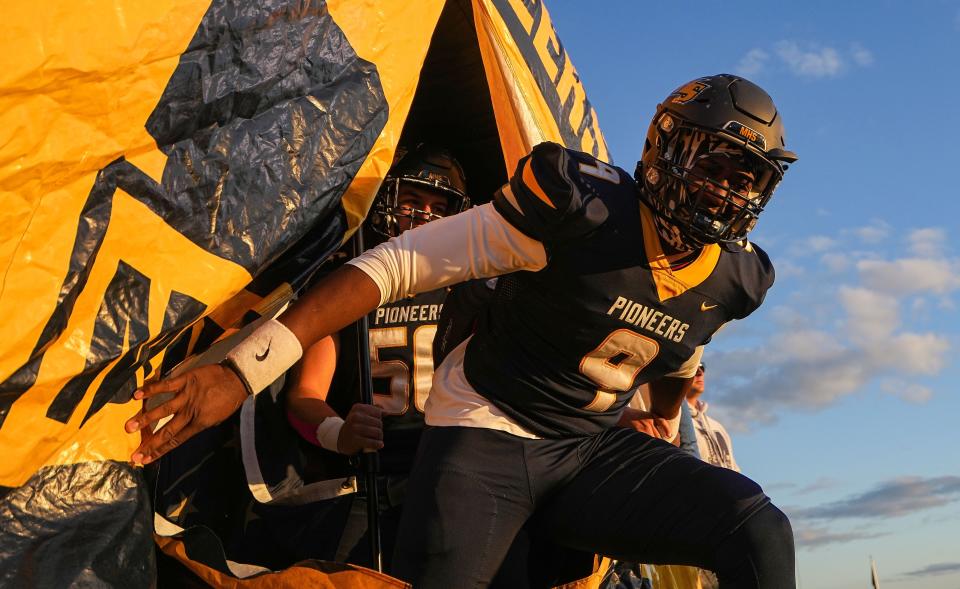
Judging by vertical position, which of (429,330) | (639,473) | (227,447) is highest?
(429,330)

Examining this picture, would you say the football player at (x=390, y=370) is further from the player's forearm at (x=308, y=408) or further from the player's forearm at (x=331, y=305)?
the player's forearm at (x=331, y=305)

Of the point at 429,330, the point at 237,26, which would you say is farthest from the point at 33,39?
the point at 429,330

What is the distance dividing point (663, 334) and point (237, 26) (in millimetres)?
1248

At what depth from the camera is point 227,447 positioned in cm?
329

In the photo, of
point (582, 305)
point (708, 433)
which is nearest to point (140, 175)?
point (582, 305)

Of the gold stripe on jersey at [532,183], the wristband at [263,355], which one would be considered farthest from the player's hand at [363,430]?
the gold stripe on jersey at [532,183]

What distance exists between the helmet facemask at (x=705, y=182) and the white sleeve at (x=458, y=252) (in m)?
0.36

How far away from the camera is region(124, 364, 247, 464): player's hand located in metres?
1.97

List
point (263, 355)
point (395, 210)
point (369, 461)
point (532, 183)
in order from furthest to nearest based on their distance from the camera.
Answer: point (395, 210), point (369, 461), point (532, 183), point (263, 355)

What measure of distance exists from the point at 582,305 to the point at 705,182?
43cm

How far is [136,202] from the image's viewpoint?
214cm

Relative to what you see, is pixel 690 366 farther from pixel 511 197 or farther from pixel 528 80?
pixel 528 80

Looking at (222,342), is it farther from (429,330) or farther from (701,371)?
(701,371)

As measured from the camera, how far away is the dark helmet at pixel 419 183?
11.4 feet
